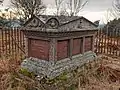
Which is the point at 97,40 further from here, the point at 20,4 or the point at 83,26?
the point at 20,4

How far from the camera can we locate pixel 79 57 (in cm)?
518

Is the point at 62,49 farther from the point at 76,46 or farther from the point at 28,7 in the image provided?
the point at 28,7

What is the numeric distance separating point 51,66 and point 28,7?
49.6 feet

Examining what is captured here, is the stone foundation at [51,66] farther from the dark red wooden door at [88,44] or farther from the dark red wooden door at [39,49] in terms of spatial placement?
the dark red wooden door at [88,44]

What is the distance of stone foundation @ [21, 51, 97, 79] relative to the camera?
421cm

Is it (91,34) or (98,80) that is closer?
(98,80)

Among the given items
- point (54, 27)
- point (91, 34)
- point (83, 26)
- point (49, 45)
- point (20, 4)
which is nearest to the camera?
point (54, 27)

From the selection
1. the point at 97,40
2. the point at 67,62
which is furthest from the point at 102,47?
the point at 67,62

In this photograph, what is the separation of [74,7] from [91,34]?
14.2 m

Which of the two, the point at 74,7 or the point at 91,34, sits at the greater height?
the point at 74,7

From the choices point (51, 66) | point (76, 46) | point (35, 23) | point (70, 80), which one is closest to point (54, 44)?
point (51, 66)

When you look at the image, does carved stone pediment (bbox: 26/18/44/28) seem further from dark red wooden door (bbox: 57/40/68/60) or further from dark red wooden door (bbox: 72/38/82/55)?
dark red wooden door (bbox: 72/38/82/55)

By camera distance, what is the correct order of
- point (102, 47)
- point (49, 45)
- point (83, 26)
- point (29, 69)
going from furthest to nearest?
point (102, 47)
point (83, 26)
point (29, 69)
point (49, 45)

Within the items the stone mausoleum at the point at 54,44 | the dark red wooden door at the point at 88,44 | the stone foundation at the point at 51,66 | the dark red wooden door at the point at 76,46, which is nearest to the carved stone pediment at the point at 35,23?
the stone mausoleum at the point at 54,44
